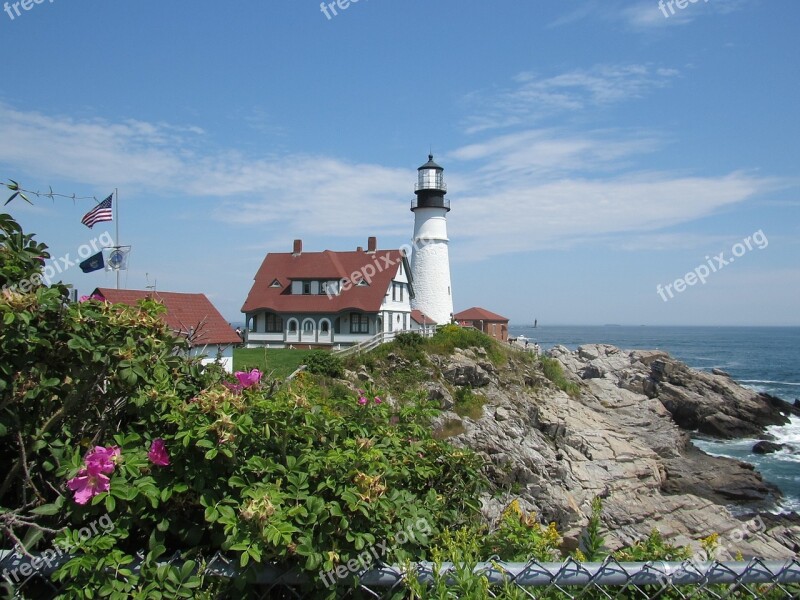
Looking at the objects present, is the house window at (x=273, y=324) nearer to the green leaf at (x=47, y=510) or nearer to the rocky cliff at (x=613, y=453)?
the rocky cliff at (x=613, y=453)

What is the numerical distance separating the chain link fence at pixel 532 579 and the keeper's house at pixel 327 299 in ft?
110

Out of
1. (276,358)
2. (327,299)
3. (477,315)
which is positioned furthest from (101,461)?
(477,315)

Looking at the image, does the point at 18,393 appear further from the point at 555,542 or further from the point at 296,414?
the point at 555,542

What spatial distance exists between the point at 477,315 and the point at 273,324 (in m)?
21.6

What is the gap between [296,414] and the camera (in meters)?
3.23

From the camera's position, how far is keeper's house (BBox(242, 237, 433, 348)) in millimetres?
37406

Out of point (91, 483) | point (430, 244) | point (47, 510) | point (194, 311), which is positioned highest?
point (430, 244)

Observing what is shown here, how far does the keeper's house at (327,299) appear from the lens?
1473 inches

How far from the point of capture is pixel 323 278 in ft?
126

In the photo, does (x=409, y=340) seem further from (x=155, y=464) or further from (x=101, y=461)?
(x=101, y=461)

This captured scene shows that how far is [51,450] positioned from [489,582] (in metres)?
2.18

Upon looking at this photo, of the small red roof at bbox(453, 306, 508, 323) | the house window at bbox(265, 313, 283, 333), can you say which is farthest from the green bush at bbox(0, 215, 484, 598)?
the small red roof at bbox(453, 306, 508, 323)

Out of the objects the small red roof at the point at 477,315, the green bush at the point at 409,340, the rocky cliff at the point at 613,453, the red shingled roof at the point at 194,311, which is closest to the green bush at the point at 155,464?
the rocky cliff at the point at 613,453

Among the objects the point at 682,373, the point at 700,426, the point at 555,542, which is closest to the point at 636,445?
the point at 700,426
